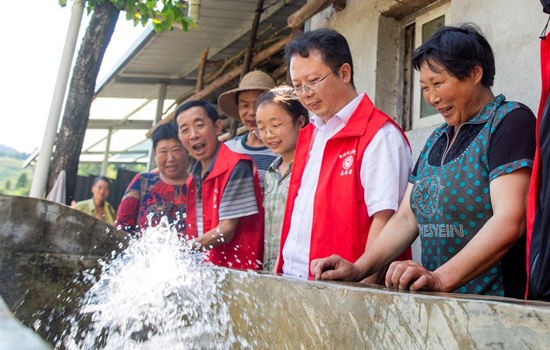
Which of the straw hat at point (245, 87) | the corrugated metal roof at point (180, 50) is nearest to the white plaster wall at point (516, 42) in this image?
the straw hat at point (245, 87)

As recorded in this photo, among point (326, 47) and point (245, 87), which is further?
point (245, 87)

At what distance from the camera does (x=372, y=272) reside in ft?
6.97

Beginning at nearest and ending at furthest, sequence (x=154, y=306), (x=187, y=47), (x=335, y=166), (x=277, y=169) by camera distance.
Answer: (x=154, y=306)
(x=335, y=166)
(x=277, y=169)
(x=187, y=47)

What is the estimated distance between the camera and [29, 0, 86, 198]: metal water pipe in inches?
204

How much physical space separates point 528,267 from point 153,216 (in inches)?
108

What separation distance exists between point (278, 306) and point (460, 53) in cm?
114

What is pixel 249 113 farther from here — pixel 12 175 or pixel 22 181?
pixel 12 175

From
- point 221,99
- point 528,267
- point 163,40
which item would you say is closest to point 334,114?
point 528,267

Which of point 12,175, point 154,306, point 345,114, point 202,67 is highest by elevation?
point 12,175

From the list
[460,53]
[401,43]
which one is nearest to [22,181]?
[401,43]

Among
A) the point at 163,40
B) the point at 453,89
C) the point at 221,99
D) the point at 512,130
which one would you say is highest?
the point at 163,40

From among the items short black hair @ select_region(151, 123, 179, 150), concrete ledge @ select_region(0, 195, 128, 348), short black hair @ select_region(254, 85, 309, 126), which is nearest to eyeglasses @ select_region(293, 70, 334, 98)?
short black hair @ select_region(254, 85, 309, 126)

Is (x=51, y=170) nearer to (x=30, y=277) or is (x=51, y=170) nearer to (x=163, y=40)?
(x=30, y=277)

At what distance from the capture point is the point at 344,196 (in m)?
2.40
